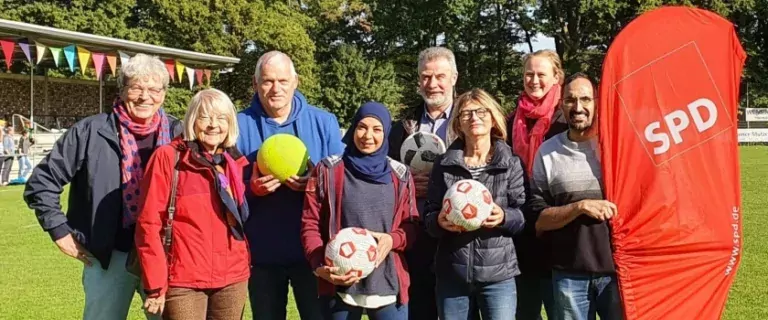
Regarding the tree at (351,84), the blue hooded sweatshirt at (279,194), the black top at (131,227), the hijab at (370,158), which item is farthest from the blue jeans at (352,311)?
the tree at (351,84)

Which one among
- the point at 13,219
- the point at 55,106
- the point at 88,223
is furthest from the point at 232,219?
the point at 55,106

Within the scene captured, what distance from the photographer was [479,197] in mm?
3838

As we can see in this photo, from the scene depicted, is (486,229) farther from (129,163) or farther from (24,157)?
(24,157)

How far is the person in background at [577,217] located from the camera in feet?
12.9

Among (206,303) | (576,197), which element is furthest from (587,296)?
(206,303)

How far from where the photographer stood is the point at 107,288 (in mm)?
4133

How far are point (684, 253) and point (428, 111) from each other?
1857 mm

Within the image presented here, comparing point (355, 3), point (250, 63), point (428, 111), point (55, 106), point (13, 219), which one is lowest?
point (13, 219)

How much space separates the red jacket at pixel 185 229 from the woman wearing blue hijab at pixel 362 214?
19.5 inches

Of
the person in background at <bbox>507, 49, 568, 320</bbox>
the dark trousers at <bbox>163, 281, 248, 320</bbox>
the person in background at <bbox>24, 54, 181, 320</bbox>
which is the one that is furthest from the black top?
the person in background at <bbox>507, 49, 568, 320</bbox>

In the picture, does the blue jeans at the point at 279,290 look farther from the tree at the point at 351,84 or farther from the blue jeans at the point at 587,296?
the tree at the point at 351,84

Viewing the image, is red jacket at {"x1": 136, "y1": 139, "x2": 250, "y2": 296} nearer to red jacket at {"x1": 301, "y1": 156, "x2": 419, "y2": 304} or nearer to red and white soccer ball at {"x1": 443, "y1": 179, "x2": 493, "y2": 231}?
red jacket at {"x1": 301, "y1": 156, "x2": 419, "y2": 304}

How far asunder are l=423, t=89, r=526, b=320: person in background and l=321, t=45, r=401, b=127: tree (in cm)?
3813

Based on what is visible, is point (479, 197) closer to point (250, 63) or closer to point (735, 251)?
point (735, 251)
